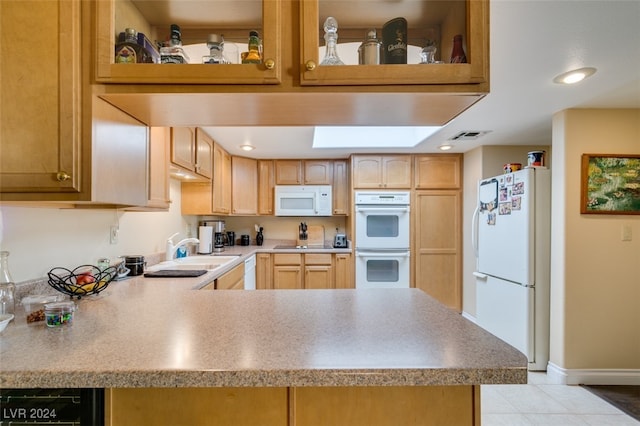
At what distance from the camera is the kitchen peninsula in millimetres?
684

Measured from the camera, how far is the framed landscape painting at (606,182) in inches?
90.4

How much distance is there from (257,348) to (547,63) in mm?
1974

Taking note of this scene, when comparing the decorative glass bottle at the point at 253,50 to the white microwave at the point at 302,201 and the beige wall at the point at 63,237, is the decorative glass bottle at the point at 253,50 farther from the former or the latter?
the white microwave at the point at 302,201

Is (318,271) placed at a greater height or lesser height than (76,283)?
lesser

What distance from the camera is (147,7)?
1.03 metres

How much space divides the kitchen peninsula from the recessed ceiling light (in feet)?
5.40

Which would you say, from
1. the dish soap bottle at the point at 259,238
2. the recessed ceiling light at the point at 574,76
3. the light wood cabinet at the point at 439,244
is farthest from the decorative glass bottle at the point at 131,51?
the dish soap bottle at the point at 259,238

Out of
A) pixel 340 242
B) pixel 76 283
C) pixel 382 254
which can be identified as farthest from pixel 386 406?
pixel 340 242

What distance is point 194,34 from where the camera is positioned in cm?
107

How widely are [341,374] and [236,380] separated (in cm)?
24

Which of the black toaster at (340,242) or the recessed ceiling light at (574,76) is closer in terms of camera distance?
the recessed ceiling light at (574,76)

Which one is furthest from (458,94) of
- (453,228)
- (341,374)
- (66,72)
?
(453,228)

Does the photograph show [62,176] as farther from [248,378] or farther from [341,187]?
[341,187]

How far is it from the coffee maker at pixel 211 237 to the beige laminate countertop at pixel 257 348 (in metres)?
2.04
